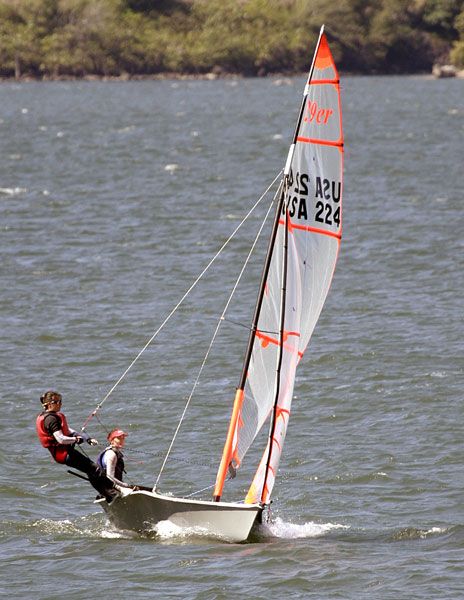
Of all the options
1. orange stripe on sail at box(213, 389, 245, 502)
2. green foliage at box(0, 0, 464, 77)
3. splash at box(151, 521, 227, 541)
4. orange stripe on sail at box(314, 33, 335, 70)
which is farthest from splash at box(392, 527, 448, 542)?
green foliage at box(0, 0, 464, 77)

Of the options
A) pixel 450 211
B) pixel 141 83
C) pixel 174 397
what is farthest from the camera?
pixel 141 83

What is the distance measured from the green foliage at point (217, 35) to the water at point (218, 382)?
98038 millimetres

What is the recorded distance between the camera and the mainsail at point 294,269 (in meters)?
18.1

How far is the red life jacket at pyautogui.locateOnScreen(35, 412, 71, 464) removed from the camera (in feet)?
61.4

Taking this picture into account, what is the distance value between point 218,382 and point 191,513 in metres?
9.31

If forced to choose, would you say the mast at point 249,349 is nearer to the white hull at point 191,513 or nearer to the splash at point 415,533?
the white hull at point 191,513

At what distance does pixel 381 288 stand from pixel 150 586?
19411 millimetres

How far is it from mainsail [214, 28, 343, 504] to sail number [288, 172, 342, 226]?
0.01 meters

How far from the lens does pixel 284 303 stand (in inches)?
725

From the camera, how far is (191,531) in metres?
18.8

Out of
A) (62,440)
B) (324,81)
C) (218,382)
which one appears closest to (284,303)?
(324,81)

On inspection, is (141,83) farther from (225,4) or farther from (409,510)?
(409,510)

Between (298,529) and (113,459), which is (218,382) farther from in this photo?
(113,459)

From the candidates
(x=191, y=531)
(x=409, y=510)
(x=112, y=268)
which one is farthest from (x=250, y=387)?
(x=112, y=268)
